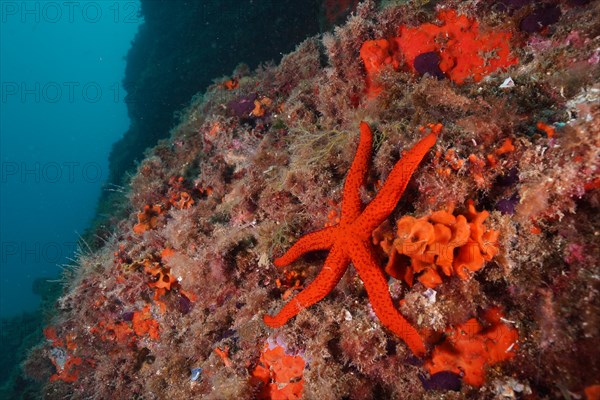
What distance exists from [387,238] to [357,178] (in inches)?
26.0

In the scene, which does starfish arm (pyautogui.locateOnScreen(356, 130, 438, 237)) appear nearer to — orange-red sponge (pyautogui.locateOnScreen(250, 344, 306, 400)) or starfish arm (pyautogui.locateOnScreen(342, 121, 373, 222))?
starfish arm (pyautogui.locateOnScreen(342, 121, 373, 222))

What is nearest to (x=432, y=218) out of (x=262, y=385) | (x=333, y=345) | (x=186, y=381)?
(x=333, y=345)

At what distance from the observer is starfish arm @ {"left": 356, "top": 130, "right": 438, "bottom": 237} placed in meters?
3.00

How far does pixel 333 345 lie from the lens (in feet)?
11.7

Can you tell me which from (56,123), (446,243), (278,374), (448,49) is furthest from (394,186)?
(56,123)

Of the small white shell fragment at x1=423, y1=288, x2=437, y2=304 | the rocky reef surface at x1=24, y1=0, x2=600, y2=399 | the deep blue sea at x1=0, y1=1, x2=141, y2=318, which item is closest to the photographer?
the rocky reef surface at x1=24, y1=0, x2=600, y2=399

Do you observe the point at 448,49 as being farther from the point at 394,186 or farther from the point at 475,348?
the point at 475,348

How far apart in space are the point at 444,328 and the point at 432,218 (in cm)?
100

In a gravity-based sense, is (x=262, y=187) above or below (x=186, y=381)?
above

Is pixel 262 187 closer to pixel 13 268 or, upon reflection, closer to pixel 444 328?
pixel 444 328

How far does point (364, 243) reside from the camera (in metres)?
3.21


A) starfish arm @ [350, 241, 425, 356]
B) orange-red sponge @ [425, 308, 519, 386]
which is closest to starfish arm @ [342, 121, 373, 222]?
starfish arm @ [350, 241, 425, 356]

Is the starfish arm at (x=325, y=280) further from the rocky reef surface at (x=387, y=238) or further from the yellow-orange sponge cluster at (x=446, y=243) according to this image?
the yellow-orange sponge cluster at (x=446, y=243)

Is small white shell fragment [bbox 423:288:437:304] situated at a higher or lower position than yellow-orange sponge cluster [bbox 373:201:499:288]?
lower
